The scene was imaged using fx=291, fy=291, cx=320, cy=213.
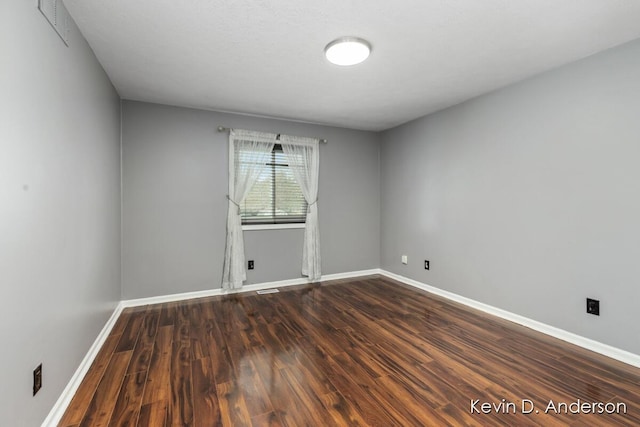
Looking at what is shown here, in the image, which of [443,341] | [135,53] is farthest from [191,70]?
[443,341]

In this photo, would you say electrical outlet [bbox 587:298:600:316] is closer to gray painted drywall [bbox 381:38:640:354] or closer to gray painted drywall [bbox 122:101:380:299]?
gray painted drywall [bbox 381:38:640:354]

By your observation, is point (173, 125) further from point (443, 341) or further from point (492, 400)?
point (492, 400)

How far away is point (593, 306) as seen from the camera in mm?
2350

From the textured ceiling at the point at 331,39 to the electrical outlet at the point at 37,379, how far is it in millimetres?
2048

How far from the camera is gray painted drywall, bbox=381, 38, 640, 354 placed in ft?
7.21

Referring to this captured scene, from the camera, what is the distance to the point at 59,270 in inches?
66.1

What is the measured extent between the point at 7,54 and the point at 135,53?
131cm

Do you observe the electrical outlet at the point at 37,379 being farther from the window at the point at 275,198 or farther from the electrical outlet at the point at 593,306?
the electrical outlet at the point at 593,306

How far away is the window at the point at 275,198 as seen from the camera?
4000 mm

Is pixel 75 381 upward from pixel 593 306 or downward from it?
downward

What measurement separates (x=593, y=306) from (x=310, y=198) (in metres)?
3.22

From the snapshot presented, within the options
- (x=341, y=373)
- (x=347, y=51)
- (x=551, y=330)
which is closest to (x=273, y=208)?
(x=347, y=51)

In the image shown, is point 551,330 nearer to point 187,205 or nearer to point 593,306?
point 593,306

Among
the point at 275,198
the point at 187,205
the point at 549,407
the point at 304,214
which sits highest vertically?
the point at 275,198
